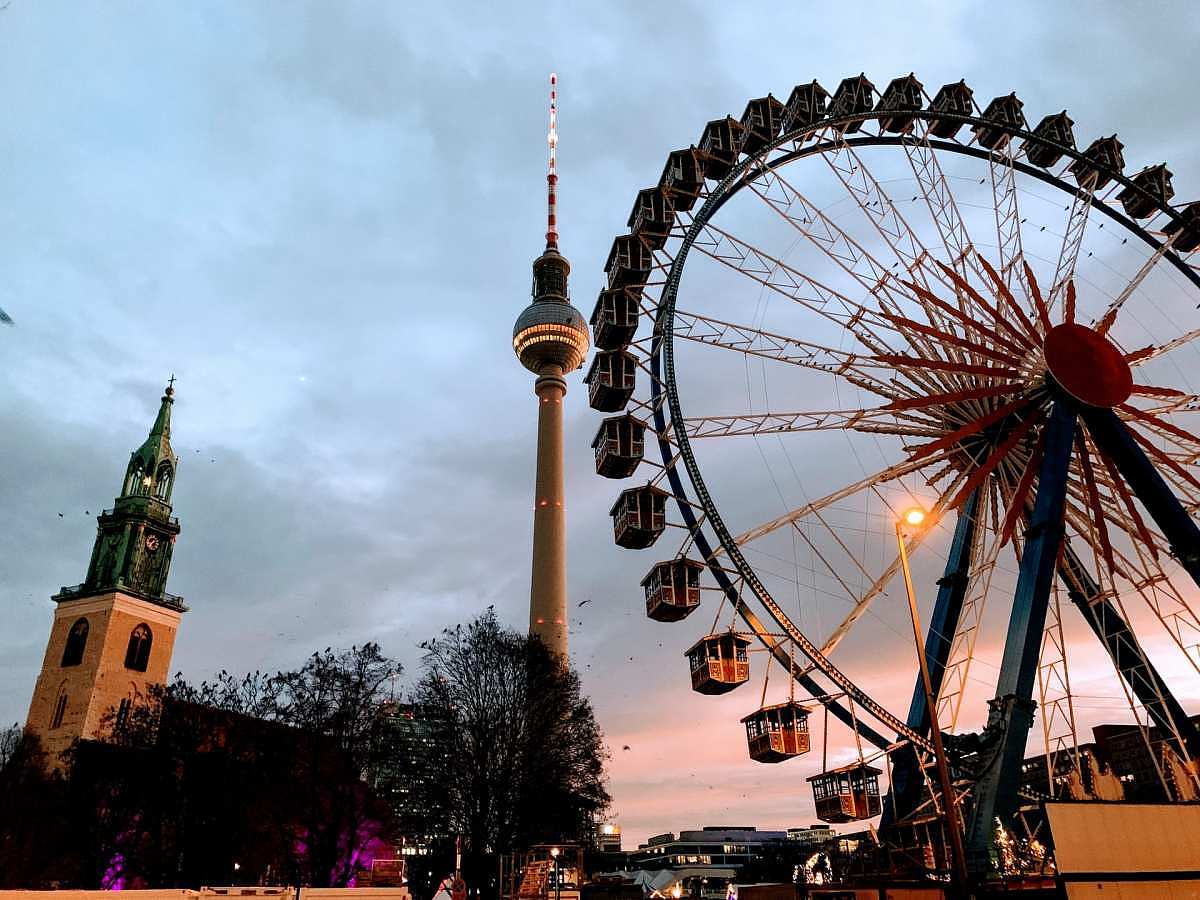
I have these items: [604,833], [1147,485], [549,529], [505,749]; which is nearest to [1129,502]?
[1147,485]

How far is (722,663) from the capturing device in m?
21.7

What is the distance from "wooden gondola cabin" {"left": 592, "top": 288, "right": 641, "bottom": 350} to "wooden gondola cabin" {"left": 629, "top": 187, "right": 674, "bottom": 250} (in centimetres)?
219

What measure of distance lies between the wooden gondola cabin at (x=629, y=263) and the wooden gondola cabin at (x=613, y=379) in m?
2.31

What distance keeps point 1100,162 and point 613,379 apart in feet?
66.4

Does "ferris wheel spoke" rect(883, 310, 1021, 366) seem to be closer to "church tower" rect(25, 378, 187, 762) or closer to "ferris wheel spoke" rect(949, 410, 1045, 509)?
"ferris wheel spoke" rect(949, 410, 1045, 509)

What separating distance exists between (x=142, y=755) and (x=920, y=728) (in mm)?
37408

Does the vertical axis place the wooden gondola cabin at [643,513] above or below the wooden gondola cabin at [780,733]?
above

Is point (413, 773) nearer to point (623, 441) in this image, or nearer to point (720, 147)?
point (623, 441)

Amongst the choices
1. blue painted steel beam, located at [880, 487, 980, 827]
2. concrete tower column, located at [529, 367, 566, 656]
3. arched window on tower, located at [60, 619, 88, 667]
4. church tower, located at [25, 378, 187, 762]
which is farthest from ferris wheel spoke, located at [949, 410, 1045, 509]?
arched window on tower, located at [60, 619, 88, 667]

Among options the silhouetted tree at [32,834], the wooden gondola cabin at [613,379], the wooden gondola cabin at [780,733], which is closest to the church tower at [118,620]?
the silhouetted tree at [32,834]

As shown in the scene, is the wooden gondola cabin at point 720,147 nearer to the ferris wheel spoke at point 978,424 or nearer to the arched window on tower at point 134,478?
the ferris wheel spoke at point 978,424

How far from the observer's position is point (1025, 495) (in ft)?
69.9

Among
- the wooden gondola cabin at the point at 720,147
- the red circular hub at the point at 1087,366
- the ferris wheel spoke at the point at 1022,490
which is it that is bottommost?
the ferris wheel spoke at the point at 1022,490

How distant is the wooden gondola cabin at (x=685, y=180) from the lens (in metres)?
28.5
